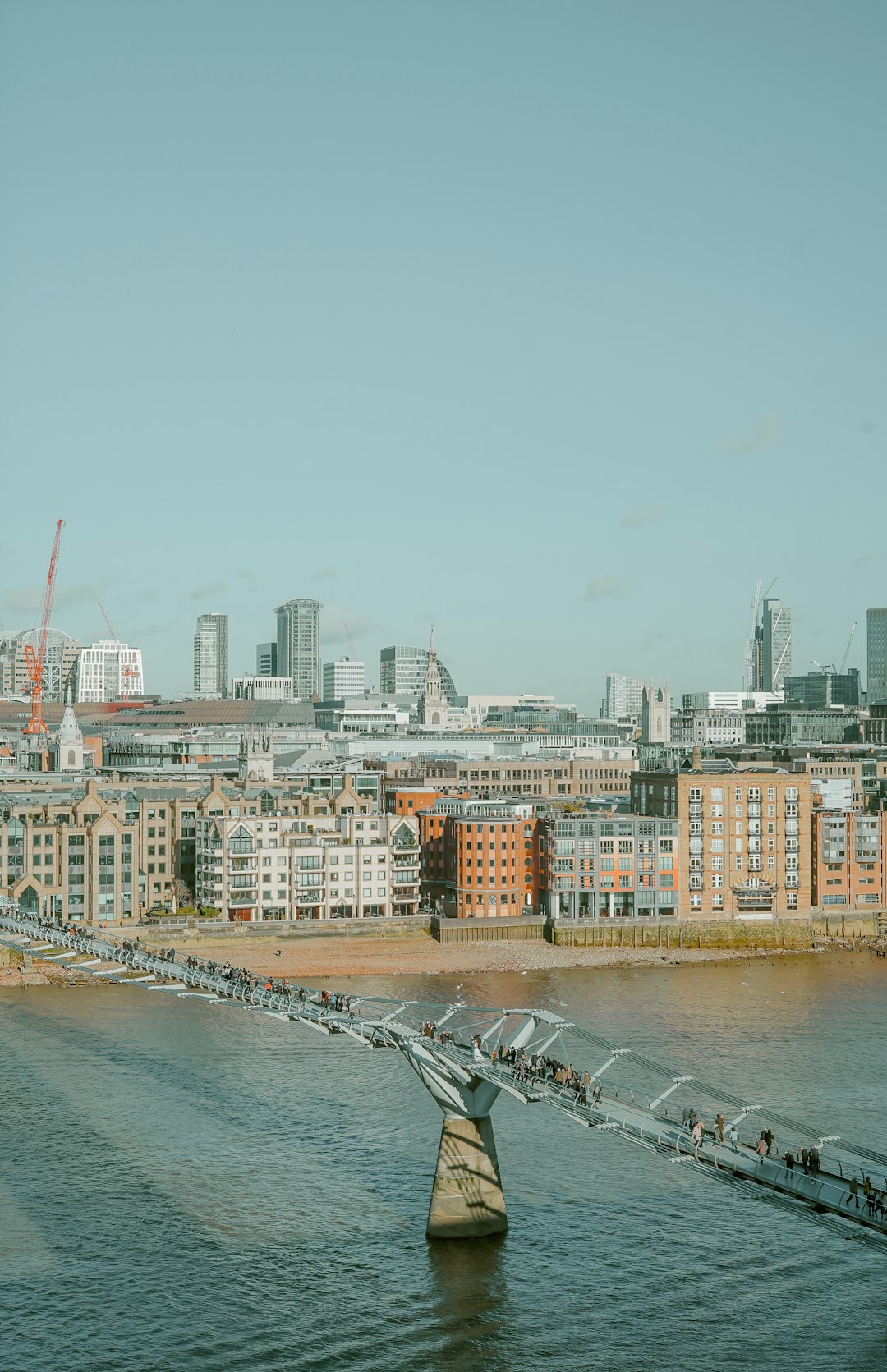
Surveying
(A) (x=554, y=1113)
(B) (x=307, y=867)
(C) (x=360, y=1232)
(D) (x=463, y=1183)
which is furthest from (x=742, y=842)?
(C) (x=360, y=1232)

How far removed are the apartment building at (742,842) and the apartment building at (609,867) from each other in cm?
82

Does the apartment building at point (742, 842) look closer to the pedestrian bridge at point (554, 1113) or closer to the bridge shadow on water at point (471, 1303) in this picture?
the pedestrian bridge at point (554, 1113)

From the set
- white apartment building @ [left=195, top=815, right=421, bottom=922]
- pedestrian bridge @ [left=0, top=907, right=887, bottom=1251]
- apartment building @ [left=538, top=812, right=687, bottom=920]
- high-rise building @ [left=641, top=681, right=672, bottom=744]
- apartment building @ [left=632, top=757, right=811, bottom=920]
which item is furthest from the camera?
high-rise building @ [left=641, top=681, right=672, bottom=744]

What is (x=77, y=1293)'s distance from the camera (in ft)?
92.7

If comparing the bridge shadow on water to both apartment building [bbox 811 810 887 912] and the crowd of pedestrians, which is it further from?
apartment building [bbox 811 810 887 912]

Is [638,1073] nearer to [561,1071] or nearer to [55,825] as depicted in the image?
[561,1071]

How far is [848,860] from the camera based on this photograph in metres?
77.2

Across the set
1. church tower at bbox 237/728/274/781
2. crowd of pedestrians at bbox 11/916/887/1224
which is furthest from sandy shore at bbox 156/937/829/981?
crowd of pedestrians at bbox 11/916/887/1224

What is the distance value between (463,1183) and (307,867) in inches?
1632

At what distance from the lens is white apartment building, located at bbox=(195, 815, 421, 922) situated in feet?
231

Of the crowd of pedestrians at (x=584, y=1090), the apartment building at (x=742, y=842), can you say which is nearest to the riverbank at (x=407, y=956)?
the apartment building at (x=742, y=842)

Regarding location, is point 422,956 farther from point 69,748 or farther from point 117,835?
point 69,748

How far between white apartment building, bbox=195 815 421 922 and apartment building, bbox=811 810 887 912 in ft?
61.0

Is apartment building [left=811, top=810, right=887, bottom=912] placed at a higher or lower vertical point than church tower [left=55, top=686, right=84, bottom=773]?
lower
